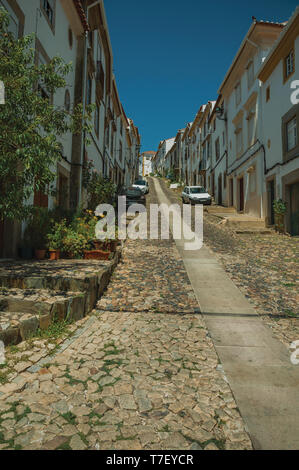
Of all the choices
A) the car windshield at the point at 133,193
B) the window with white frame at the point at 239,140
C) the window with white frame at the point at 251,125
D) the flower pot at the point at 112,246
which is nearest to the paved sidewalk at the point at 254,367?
the flower pot at the point at 112,246

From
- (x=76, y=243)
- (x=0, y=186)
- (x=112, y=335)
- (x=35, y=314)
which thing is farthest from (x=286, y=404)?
(x=76, y=243)

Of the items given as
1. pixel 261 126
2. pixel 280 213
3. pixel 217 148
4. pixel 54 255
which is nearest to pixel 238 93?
pixel 261 126

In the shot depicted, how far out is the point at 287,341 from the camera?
401 centimetres

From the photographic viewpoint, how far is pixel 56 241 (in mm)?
7180

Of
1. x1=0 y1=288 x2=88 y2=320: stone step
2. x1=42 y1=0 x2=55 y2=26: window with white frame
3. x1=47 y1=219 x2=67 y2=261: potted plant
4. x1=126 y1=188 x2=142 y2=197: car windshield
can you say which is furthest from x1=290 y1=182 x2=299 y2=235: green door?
x1=126 y1=188 x2=142 y2=197: car windshield

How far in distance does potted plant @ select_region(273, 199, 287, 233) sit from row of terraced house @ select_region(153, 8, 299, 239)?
212 mm

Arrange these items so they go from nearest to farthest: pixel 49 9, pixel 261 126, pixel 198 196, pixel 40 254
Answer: pixel 40 254
pixel 49 9
pixel 261 126
pixel 198 196

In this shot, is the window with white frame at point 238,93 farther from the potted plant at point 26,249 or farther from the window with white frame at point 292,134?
the potted plant at point 26,249

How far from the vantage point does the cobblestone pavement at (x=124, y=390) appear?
2.27 meters

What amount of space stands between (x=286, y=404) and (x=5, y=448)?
2.39 meters

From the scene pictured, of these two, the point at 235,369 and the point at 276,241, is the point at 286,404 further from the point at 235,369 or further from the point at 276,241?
the point at 276,241

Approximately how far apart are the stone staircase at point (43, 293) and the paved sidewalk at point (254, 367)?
6.64ft

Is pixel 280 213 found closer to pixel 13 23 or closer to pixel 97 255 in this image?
pixel 97 255

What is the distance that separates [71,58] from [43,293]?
9776 millimetres
